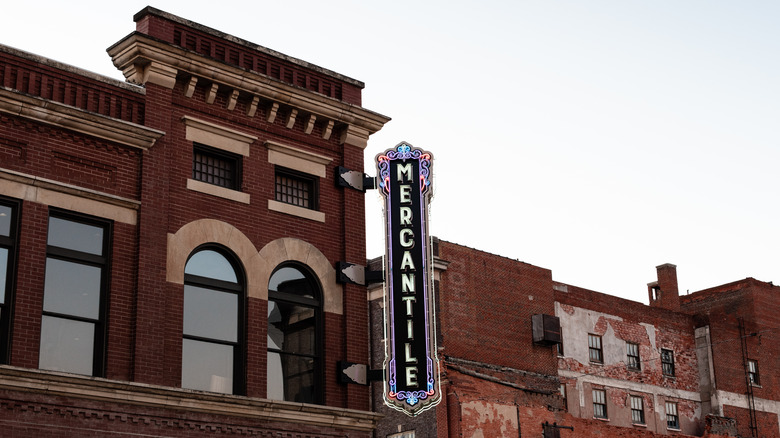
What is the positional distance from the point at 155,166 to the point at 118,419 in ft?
16.2

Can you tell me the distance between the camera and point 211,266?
20797 mm

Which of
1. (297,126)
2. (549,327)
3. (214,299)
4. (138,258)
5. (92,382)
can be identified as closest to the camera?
(92,382)

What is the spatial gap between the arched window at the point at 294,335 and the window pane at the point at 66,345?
3.98m

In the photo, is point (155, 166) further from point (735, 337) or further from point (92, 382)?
point (735, 337)

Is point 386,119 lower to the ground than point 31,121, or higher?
higher

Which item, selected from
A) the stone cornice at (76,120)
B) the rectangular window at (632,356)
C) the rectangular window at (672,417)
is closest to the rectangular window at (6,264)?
the stone cornice at (76,120)

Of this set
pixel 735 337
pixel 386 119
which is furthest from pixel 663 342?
pixel 386 119

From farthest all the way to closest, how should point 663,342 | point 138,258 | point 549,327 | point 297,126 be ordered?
point 663,342 → point 549,327 → point 297,126 → point 138,258

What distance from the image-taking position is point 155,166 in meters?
20.2

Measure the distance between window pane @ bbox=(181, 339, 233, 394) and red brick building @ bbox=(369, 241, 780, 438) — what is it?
63.9 feet

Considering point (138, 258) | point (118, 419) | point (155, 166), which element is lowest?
point (118, 419)

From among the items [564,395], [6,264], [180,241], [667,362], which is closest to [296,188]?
[180,241]

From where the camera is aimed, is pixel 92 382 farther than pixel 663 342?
No

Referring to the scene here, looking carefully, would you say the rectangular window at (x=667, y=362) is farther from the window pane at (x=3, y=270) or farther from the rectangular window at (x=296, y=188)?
the window pane at (x=3, y=270)
